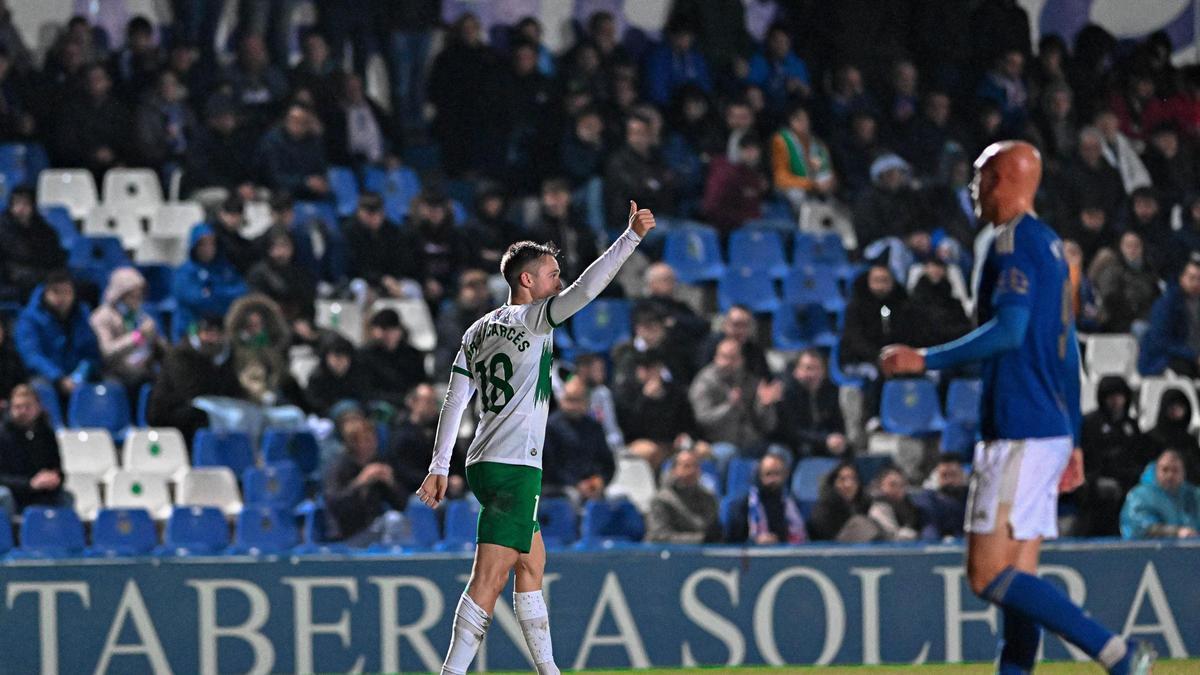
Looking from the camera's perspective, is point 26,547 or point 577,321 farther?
point 577,321

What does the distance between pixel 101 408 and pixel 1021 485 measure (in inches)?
302

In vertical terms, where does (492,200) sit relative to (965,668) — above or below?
above

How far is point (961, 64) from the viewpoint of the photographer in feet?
50.2

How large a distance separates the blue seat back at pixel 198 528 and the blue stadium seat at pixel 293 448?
925mm

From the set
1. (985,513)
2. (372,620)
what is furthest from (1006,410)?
(372,620)

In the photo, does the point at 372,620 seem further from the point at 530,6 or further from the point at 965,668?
the point at 530,6

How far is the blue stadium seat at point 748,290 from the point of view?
12953mm

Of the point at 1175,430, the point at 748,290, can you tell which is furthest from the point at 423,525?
the point at 1175,430

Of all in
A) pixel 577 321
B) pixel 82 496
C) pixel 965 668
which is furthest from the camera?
pixel 577 321

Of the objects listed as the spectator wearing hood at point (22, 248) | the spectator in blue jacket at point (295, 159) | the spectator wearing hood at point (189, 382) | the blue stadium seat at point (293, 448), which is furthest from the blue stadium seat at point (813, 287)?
the spectator wearing hood at point (22, 248)

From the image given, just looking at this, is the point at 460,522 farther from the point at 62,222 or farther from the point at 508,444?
the point at 62,222

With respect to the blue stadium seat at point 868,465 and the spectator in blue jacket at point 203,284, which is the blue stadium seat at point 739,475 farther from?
the spectator in blue jacket at point 203,284

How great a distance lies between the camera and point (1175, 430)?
1133 cm

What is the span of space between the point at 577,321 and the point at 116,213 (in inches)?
143
